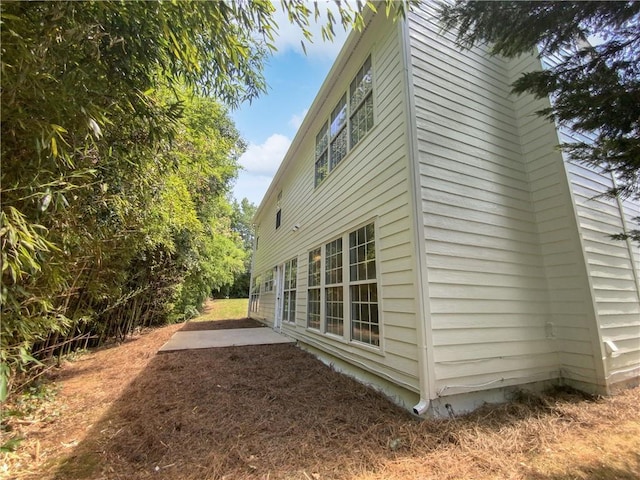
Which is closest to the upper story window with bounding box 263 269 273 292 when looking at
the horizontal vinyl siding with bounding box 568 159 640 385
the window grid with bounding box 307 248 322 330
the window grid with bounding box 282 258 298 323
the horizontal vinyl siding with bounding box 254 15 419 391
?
the window grid with bounding box 282 258 298 323

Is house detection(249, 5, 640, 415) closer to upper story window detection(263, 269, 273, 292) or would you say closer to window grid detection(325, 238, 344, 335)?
window grid detection(325, 238, 344, 335)

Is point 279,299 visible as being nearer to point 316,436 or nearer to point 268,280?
point 268,280

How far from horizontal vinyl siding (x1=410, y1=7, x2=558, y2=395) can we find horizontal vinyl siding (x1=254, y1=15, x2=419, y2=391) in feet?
0.83

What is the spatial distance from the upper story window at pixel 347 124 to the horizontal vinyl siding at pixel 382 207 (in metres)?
0.20

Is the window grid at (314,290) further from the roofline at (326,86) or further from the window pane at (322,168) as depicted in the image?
the roofline at (326,86)

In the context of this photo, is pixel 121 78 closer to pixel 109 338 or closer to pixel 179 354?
pixel 179 354

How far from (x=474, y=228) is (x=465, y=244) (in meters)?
0.29

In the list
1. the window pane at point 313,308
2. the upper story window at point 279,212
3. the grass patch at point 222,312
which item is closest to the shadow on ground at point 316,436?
the window pane at point 313,308

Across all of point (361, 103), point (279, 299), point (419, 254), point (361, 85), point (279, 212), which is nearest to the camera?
point (419, 254)

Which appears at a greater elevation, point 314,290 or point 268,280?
point 268,280

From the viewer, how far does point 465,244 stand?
3.43m

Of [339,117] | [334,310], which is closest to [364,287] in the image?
[334,310]

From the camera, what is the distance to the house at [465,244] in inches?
125

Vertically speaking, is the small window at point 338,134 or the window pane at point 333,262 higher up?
the small window at point 338,134
